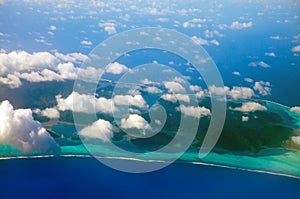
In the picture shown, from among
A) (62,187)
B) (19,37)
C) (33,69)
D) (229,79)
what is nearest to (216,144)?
(229,79)

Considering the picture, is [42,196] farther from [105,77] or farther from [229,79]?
[229,79]

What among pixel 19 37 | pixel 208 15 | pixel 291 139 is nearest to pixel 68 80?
pixel 19 37

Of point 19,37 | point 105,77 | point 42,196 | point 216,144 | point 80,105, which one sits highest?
point 19,37

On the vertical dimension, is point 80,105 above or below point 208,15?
below

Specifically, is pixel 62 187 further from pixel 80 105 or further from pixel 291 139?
pixel 291 139

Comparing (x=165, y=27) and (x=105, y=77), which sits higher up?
(x=165, y=27)

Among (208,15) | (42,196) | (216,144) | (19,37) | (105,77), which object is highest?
(208,15)
